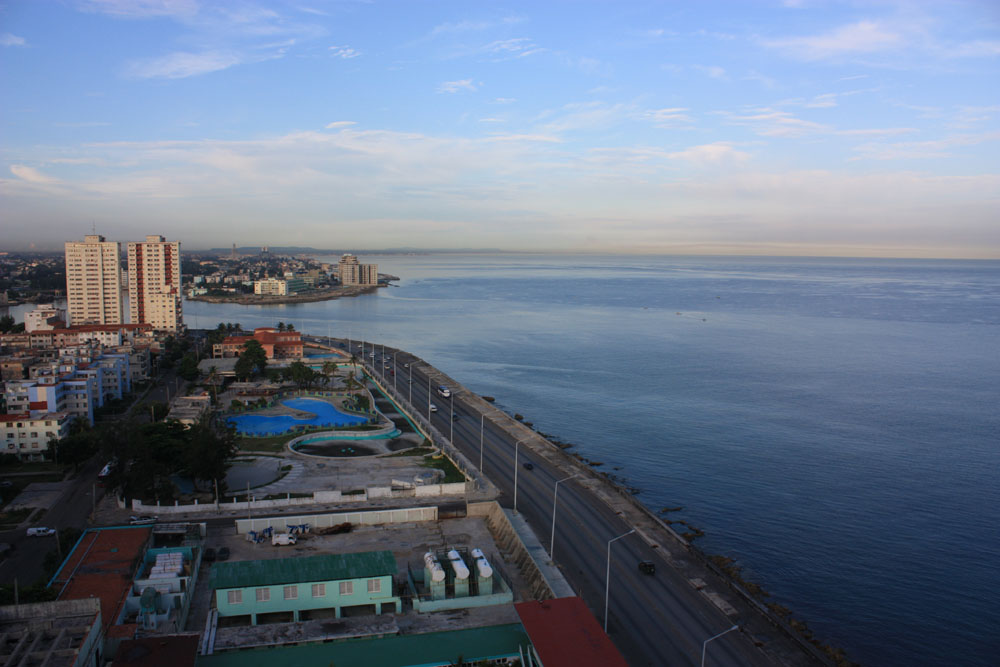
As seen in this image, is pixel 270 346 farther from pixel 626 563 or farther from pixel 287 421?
pixel 626 563

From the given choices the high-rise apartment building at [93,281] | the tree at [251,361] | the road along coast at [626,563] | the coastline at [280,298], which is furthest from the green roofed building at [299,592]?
the coastline at [280,298]

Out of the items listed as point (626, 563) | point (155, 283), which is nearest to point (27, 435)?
point (626, 563)

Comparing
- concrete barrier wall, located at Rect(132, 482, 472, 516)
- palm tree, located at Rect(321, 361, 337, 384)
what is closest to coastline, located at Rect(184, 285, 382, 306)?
palm tree, located at Rect(321, 361, 337, 384)

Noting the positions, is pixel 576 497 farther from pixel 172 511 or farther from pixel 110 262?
pixel 110 262

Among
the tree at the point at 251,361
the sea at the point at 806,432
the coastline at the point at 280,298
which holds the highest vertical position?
the coastline at the point at 280,298

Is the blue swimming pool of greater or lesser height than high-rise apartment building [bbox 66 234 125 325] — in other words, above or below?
below

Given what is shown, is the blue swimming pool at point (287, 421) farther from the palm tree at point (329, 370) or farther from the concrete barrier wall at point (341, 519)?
the concrete barrier wall at point (341, 519)

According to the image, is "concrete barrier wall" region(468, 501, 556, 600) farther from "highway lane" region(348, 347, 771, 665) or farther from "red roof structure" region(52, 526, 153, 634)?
"red roof structure" region(52, 526, 153, 634)
